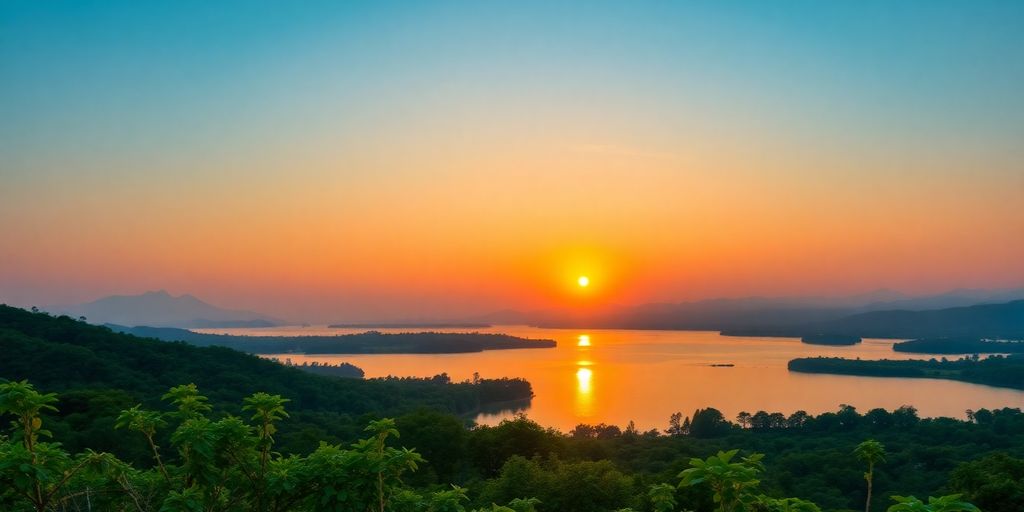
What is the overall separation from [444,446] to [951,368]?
67.5 meters

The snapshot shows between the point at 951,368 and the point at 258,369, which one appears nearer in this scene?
the point at 258,369

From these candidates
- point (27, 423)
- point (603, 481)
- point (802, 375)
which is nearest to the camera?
point (27, 423)

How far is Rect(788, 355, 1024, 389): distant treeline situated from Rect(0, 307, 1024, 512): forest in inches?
1189

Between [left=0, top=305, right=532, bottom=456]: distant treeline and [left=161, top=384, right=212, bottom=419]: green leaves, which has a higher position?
[left=161, top=384, right=212, bottom=419]: green leaves

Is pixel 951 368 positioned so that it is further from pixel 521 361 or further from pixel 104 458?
pixel 104 458

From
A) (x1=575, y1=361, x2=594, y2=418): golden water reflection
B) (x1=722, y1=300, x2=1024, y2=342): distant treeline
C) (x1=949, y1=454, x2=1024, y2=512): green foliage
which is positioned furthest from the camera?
(x1=722, y1=300, x2=1024, y2=342): distant treeline

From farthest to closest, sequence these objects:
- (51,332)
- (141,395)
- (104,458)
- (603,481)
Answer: (51,332) → (141,395) → (603,481) → (104,458)

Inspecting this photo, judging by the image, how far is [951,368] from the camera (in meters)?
65.6

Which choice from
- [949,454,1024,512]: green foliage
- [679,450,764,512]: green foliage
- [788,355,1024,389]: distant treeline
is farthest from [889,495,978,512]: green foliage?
[788,355,1024,389]: distant treeline

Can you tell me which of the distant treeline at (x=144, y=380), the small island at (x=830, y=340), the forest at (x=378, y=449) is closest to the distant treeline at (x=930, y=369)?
the forest at (x=378, y=449)

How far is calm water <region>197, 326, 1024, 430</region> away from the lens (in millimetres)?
42172

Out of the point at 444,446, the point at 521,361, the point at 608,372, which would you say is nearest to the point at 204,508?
the point at 444,446

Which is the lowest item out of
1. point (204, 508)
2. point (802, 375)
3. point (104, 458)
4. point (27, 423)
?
Result: point (802, 375)

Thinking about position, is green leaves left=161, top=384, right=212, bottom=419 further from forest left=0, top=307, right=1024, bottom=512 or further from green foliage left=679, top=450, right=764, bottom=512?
green foliage left=679, top=450, right=764, bottom=512
